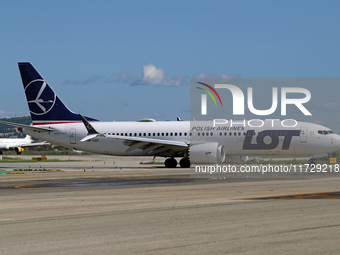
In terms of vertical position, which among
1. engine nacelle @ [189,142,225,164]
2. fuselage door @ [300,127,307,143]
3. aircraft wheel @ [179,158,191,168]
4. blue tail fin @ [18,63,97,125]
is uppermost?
blue tail fin @ [18,63,97,125]

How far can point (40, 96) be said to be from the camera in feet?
172

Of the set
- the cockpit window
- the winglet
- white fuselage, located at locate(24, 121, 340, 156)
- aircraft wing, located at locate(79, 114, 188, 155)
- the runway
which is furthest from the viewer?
aircraft wing, located at locate(79, 114, 188, 155)

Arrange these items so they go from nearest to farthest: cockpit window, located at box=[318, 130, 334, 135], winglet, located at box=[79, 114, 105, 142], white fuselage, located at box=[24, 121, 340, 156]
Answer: white fuselage, located at box=[24, 121, 340, 156] < cockpit window, located at box=[318, 130, 334, 135] < winglet, located at box=[79, 114, 105, 142]

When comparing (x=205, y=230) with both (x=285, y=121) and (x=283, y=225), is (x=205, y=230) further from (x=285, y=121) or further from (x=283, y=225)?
(x=285, y=121)

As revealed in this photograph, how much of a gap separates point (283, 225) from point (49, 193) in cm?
1239

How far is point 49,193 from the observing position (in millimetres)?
22734

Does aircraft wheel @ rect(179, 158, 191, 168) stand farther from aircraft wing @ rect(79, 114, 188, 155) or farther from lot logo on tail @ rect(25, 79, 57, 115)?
lot logo on tail @ rect(25, 79, 57, 115)

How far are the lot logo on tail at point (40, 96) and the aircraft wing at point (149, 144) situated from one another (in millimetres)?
5606

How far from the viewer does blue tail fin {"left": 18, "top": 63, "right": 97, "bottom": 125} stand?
171 feet

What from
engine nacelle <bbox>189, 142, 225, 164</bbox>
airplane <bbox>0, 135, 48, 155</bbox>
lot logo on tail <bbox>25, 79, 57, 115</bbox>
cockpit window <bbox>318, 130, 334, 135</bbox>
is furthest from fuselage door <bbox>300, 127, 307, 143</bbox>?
airplane <bbox>0, 135, 48, 155</bbox>

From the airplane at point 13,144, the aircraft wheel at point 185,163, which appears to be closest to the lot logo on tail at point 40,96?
the aircraft wheel at point 185,163

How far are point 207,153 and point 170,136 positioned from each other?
5723 mm

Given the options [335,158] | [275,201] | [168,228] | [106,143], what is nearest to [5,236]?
[168,228]

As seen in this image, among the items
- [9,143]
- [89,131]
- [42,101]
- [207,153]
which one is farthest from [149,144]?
[9,143]
